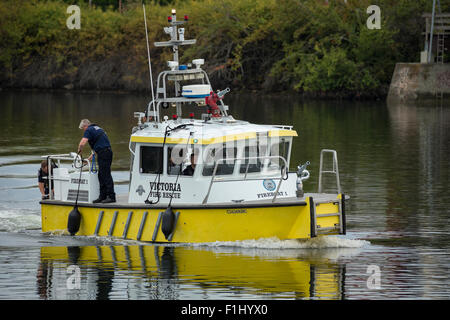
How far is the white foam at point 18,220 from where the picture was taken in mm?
20422

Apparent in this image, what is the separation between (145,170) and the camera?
58.6 feet

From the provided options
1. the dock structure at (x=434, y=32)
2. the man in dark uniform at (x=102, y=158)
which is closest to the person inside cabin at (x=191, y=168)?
the man in dark uniform at (x=102, y=158)

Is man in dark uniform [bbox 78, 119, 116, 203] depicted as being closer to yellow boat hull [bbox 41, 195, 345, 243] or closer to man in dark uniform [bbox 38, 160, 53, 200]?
yellow boat hull [bbox 41, 195, 345, 243]

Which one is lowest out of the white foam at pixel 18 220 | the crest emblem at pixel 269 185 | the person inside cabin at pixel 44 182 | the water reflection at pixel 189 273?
the white foam at pixel 18 220

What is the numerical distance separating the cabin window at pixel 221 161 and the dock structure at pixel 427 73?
40.2 meters

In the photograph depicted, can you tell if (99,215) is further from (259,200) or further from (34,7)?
(34,7)

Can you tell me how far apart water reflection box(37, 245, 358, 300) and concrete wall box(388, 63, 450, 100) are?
39965 mm

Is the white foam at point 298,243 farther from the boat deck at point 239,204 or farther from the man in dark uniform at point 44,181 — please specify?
the man in dark uniform at point 44,181

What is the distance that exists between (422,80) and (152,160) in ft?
133

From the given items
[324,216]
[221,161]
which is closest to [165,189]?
[221,161]

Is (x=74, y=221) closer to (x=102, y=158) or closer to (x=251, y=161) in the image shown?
(x=102, y=158)

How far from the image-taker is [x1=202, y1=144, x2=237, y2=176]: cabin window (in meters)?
17.2

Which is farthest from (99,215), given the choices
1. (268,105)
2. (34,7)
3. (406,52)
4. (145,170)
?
(34,7)

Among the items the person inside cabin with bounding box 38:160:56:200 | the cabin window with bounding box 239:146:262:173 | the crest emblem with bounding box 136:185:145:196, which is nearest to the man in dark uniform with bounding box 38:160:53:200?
the person inside cabin with bounding box 38:160:56:200
